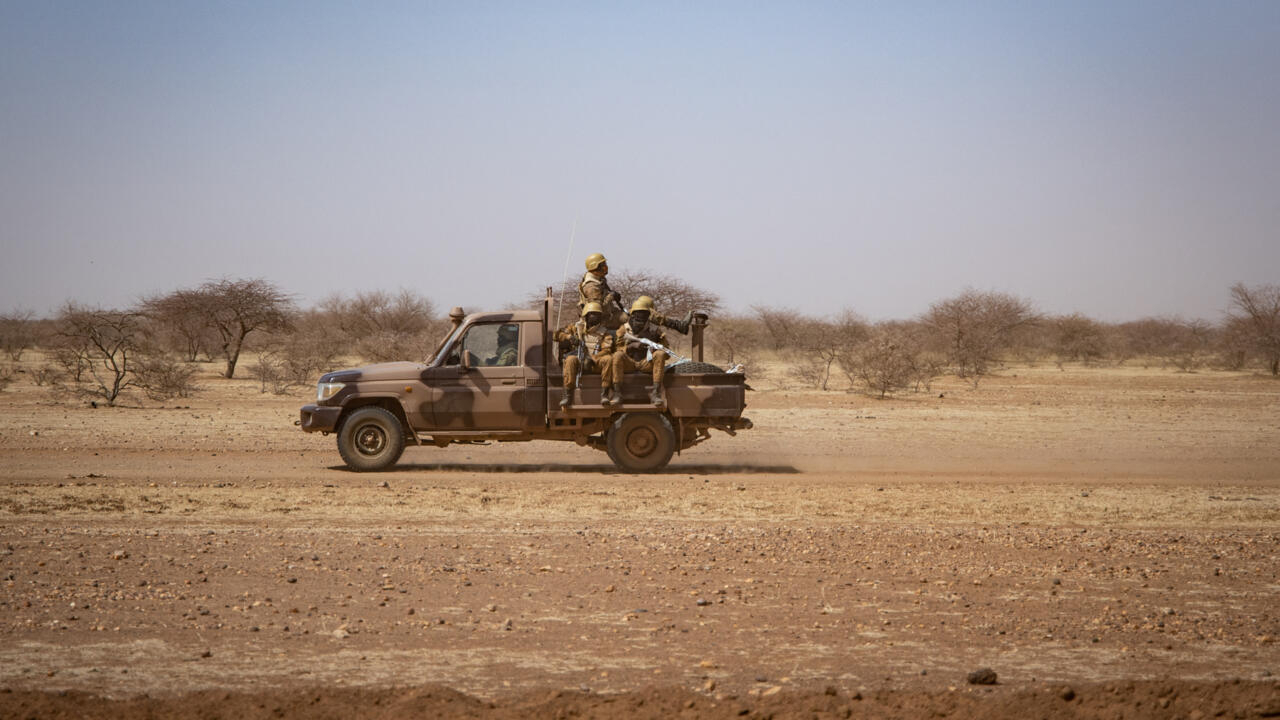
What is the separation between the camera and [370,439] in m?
13.7

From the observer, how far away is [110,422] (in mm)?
19469

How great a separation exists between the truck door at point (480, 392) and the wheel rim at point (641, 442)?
1.43m

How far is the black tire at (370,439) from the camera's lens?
533 inches

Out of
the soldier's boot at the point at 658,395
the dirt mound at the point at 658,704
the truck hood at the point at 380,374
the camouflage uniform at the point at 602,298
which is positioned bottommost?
the dirt mound at the point at 658,704

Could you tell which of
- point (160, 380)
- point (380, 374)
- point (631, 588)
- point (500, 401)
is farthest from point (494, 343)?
point (160, 380)

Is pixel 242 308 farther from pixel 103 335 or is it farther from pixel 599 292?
pixel 599 292

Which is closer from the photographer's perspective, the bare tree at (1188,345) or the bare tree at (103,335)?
the bare tree at (103,335)

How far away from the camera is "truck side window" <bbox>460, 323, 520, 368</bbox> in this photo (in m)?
13.5

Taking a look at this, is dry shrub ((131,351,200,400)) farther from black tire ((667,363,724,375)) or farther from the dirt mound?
the dirt mound

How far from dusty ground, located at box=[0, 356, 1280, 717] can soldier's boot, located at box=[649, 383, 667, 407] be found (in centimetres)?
97

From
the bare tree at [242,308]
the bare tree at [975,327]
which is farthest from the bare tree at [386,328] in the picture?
the bare tree at [975,327]

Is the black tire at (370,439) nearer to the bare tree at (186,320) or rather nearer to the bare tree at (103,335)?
the bare tree at (103,335)

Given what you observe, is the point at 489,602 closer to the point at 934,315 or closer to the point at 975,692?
the point at 975,692

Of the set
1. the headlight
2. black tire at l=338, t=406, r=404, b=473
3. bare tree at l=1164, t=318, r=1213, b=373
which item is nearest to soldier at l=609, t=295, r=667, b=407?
black tire at l=338, t=406, r=404, b=473
